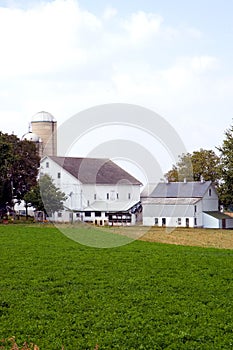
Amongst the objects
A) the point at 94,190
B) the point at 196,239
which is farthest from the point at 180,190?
the point at 196,239

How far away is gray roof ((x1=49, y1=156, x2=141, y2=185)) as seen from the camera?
226 feet

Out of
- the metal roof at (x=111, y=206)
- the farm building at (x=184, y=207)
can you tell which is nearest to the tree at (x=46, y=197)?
the metal roof at (x=111, y=206)

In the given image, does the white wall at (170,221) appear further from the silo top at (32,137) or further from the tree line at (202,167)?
the silo top at (32,137)

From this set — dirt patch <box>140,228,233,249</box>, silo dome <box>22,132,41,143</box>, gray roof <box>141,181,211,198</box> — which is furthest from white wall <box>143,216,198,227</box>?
silo dome <box>22,132,41,143</box>

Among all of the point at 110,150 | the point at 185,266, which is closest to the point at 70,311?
the point at 185,266

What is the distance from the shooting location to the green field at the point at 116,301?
1112 centimetres

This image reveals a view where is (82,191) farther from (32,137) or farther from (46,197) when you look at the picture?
(32,137)

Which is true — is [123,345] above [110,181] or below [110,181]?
below

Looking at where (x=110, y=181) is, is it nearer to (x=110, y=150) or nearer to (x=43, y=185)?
(x=43, y=185)

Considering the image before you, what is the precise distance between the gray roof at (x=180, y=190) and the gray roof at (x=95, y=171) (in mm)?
6271

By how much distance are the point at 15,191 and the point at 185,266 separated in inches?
1820

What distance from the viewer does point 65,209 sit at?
64562mm

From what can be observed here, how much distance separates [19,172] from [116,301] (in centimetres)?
5191

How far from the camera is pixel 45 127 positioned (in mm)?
84812
